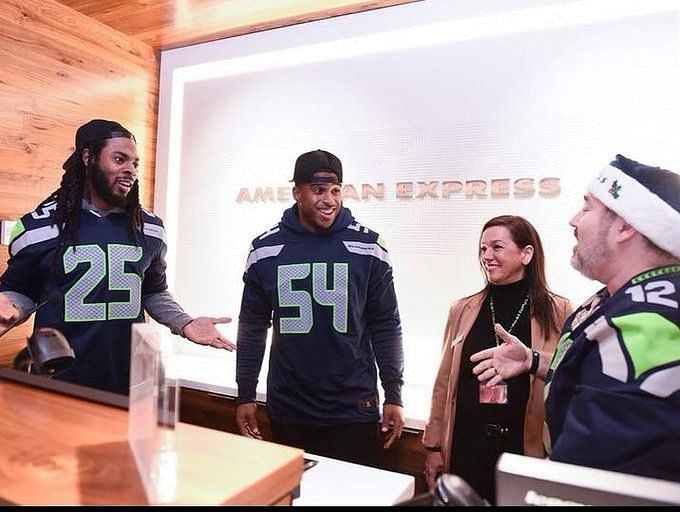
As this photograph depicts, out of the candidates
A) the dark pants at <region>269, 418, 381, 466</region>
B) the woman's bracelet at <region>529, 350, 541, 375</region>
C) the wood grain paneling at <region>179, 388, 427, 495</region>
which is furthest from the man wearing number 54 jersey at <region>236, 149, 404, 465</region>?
the woman's bracelet at <region>529, 350, 541, 375</region>

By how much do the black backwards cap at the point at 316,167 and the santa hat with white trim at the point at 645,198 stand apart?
1133 mm

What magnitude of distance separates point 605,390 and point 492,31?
2438 millimetres

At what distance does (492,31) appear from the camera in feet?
9.91

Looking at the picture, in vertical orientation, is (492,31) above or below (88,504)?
above

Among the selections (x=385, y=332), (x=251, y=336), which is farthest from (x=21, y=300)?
(x=385, y=332)

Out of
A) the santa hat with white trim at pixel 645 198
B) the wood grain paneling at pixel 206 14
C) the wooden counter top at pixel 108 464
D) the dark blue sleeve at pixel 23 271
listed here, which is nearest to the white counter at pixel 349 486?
the wooden counter top at pixel 108 464

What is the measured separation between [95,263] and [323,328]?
0.99 m

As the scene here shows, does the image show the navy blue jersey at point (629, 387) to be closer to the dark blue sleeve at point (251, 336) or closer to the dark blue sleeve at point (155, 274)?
the dark blue sleeve at point (251, 336)

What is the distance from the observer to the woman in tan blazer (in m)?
2.10

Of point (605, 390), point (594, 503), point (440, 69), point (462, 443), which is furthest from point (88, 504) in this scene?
point (440, 69)

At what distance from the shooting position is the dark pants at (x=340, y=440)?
2309mm

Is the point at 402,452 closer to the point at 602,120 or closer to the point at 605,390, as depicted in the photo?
the point at 605,390

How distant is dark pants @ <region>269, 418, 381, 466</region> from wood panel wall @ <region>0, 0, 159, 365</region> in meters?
1.83

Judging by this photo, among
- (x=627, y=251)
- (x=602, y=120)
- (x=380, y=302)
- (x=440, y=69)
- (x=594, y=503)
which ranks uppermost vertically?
(x=440, y=69)
